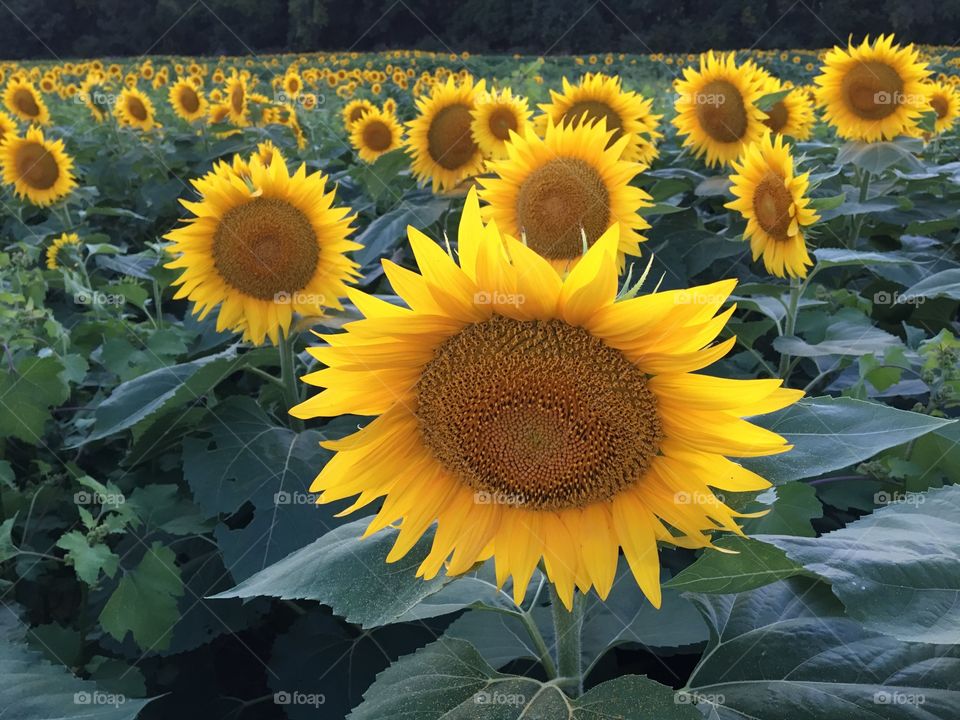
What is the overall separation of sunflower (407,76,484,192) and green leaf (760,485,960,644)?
3.53 m

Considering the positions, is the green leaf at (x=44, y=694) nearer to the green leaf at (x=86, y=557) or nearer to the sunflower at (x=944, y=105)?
the green leaf at (x=86, y=557)

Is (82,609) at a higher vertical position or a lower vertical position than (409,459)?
lower

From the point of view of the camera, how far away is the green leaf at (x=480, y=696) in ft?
4.17

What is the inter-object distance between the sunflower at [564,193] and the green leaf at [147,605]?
1.65 m

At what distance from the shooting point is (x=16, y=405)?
2.73 m

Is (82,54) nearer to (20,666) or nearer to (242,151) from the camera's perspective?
(242,151)

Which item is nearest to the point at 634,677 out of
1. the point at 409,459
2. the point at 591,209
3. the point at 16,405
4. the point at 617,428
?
the point at 617,428

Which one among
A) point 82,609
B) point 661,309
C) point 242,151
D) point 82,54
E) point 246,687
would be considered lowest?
point 246,687

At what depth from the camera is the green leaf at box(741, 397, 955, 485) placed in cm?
129

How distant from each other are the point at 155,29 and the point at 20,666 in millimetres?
46759

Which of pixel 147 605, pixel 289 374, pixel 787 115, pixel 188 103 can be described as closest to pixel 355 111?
pixel 188 103

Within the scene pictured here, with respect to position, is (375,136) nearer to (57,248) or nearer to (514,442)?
(57,248)

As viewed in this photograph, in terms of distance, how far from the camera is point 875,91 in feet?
15.4

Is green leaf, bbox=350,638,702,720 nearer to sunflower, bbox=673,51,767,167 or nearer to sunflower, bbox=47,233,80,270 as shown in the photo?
sunflower, bbox=673,51,767,167
